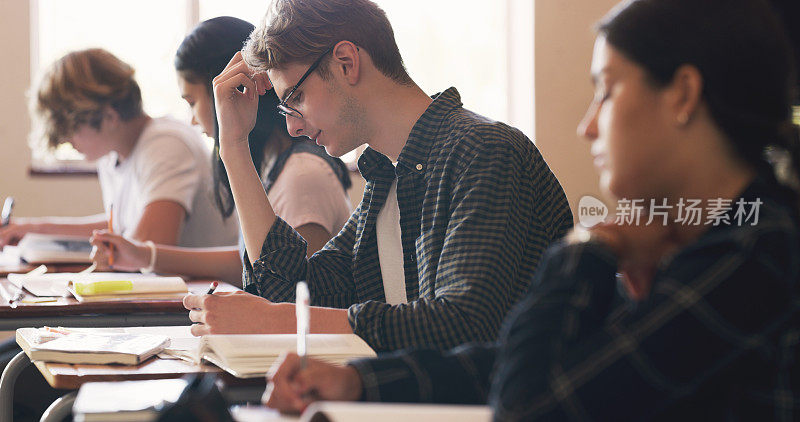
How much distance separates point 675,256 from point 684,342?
86 mm

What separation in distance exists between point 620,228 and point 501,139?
54 centimetres

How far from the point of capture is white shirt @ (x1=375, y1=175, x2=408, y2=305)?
5.07ft

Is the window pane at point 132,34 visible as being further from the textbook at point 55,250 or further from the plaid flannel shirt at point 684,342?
the plaid flannel shirt at point 684,342

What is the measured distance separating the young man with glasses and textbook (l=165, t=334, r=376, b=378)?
7 centimetres

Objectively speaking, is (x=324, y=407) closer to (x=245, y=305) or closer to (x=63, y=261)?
(x=245, y=305)

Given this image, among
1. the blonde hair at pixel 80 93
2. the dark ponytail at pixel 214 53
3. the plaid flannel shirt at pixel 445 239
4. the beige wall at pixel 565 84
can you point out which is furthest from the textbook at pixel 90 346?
the beige wall at pixel 565 84

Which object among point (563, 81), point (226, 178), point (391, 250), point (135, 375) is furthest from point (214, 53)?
point (563, 81)

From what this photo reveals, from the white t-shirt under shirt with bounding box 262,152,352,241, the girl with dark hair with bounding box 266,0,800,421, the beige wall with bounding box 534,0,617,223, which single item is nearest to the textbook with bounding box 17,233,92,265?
the white t-shirt under shirt with bounding box 262,152,352,241

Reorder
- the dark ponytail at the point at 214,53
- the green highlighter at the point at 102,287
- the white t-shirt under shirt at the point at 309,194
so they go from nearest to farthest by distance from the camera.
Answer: the green highlighter at the point at 102,287
the white t-shirt under shirt at the point at 309,194
the dark ponytail at the point at 214,53

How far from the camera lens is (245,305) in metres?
1.33

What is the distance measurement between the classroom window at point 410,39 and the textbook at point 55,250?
187 centimetres

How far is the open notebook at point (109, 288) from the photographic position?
1884mm

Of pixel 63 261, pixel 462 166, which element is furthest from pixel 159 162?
pixel 462 166

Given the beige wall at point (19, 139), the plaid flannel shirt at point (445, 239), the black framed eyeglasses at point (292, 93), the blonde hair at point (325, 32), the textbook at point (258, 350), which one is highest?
the blonde hair at point (325, 32)
